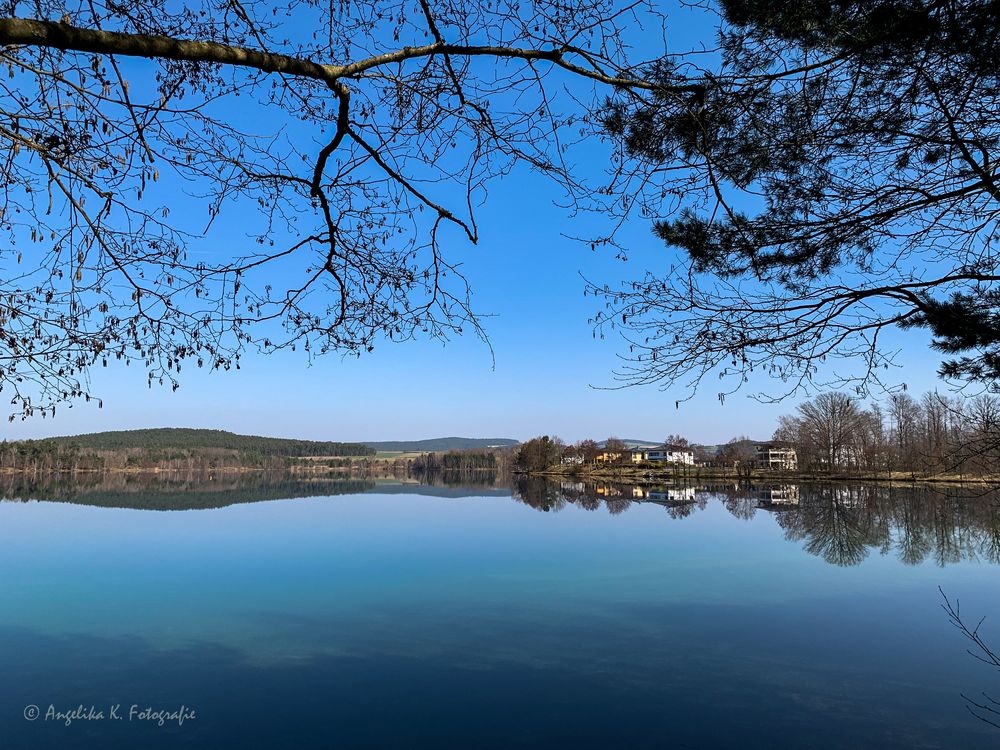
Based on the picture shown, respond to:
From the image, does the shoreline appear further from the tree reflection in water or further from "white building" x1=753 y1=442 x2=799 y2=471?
"white building" x1=753 y1=442 x2=799 y2=471

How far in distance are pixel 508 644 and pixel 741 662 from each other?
128 inches

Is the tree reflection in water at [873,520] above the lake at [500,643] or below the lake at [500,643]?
below

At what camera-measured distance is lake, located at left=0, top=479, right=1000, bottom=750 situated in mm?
6309

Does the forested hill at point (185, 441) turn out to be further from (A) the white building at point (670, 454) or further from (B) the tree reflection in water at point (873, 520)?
(B) the tree reflection in water at point (873, 520)

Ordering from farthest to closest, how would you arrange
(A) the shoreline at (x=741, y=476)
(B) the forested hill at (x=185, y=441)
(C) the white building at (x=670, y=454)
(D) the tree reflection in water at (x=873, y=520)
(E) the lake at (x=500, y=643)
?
(B) the forested hill at (x=185, y=441)
(C) the white building at (x=670, y=454)
(A) the shoreline at (x=741, y=476)
(D) the tree reflection in water at (x=873, y=520)
(E) the lake at (x=500, y=643)

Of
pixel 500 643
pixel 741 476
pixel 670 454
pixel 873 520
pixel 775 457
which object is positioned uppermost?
pixel 500 643

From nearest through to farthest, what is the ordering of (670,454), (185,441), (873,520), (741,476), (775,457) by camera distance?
(873,520), (741,476), (775,457), (670,454), (185,441)

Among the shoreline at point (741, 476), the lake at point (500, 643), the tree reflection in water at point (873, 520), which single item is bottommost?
the shoreline at point (741, 476)

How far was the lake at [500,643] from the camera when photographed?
6.31m

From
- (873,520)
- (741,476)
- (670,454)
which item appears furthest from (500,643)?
(670,454)

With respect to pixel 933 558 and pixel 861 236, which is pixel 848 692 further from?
pixel 933 558

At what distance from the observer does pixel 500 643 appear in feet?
29.5

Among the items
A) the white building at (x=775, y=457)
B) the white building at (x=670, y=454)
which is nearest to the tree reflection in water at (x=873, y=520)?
the white building at (x=775, y=457)

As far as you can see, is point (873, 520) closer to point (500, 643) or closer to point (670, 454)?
point (500, 643)
